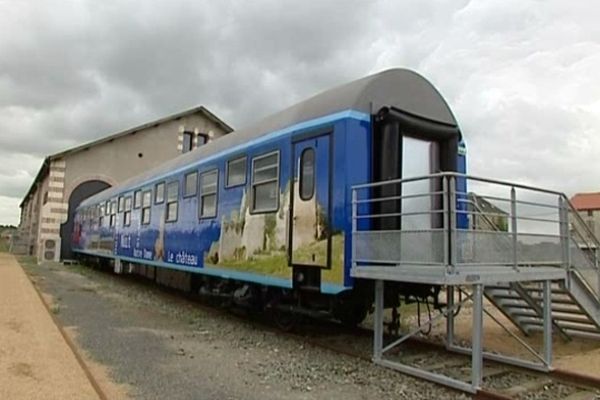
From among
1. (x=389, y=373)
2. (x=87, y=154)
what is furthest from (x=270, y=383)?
(x=87, y=154)

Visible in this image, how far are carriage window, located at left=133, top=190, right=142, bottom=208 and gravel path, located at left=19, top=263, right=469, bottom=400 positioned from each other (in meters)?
4.65

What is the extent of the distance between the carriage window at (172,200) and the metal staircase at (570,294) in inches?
250

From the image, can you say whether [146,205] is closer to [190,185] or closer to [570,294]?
[190,185]

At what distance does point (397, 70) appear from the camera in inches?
285

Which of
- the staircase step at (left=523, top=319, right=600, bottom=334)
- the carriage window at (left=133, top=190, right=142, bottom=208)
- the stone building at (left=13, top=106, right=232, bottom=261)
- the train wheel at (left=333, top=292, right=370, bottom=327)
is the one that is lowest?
the staircase step at (left=523, top=319, right=600, bottom=334)

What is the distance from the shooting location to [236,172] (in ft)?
29.8

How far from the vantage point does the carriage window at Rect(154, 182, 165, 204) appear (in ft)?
42.0

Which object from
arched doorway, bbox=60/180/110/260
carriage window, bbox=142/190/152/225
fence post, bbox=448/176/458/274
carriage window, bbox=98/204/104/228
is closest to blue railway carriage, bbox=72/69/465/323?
fence post, bbox=448/176/458/274

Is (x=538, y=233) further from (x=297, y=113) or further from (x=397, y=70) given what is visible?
(x=297, y=113)

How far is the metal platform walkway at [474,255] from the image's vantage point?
5586mm

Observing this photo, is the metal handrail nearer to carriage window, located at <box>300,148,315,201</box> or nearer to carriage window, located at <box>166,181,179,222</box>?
carriage window, located at <box>300,148,315,201</box>

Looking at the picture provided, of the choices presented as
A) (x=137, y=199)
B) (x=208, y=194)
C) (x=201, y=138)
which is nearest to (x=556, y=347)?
(x=208, y=194)

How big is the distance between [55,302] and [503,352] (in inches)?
337

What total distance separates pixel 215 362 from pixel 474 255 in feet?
10.4
